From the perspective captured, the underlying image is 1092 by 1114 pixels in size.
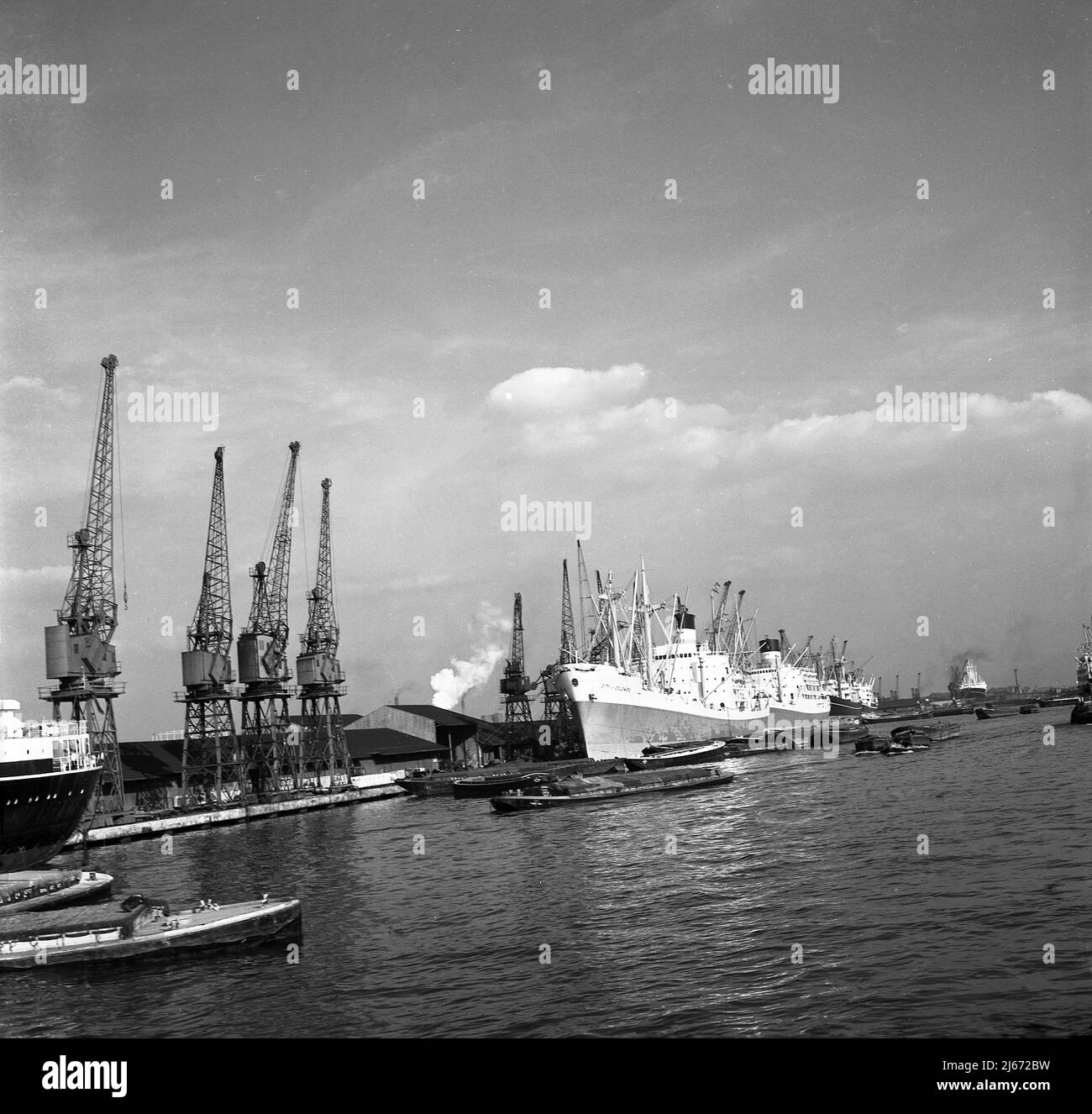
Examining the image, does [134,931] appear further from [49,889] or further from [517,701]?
[517,701]

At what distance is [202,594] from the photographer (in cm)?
9712

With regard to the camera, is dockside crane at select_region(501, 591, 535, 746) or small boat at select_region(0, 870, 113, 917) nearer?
small boat at select_region(0, 870, 113, 917)

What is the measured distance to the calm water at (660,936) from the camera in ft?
79.0

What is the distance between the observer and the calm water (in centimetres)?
2408

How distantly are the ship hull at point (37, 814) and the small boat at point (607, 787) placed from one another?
2946 centimetres

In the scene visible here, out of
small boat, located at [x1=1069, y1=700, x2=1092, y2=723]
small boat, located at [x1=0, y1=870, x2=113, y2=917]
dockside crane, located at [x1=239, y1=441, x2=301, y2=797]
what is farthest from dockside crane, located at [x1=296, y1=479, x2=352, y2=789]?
small boat, located at [x1=1069, y1=700, x2=1092, y2=723]

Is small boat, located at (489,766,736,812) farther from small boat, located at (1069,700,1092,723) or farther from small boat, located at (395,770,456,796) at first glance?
small boat, located at (1069,700,1092,723)

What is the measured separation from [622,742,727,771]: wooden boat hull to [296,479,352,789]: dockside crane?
31879mm

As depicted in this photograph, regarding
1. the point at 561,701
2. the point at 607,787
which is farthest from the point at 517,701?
the point at 607,787

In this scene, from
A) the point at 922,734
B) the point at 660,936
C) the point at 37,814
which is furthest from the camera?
the point at 922,734

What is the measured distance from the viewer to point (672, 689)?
5477 inches

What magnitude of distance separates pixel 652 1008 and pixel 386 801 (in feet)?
258

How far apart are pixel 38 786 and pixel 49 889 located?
11538 millimetres
